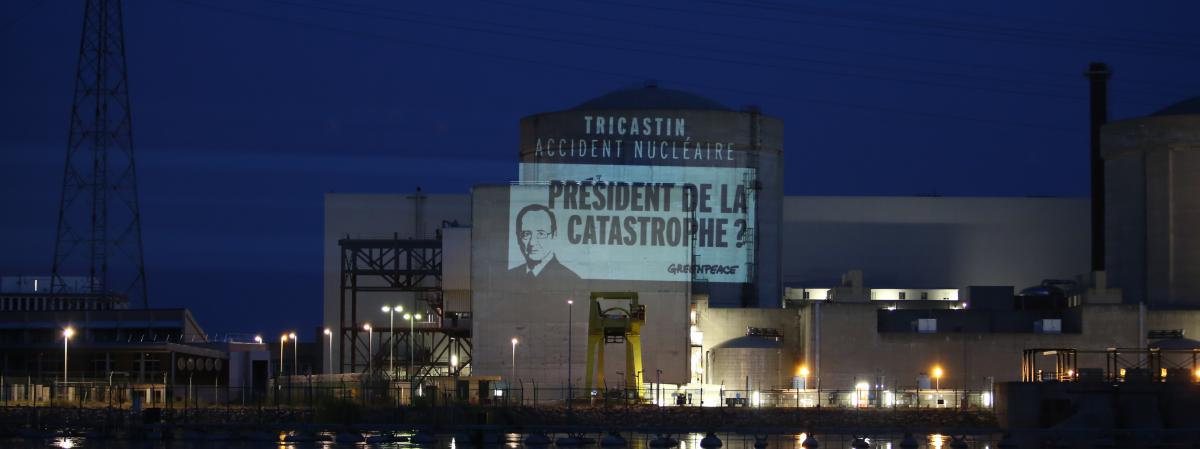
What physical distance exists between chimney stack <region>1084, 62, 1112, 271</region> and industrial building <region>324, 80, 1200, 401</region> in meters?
0.67

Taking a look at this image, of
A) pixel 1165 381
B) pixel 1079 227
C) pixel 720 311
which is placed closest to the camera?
pixel 1165 381

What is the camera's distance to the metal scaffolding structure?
10275 centimetres

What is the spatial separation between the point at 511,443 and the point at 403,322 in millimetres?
42856

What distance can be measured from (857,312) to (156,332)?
34.0 m

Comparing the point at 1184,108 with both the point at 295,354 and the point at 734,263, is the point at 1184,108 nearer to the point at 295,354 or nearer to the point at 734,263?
the point at 734,263

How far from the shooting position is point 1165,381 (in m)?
74.4

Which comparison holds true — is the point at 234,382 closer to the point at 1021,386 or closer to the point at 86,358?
the point at 86,358

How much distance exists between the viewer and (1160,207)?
320 ft

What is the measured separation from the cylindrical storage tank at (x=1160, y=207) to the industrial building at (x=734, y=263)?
0.34 ft

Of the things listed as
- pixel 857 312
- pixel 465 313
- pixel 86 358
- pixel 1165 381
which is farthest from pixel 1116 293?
pixel 86 358

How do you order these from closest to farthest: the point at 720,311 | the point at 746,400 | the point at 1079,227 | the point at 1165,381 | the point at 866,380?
the point at 1165,381 < the point at 746,400 < the point at 866,380 < the point at 720,311 < the point at 1079,227

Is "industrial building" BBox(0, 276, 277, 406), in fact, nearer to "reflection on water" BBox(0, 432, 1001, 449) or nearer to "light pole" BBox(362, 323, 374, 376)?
"light pole" BBox(362, 323, 374, 376)

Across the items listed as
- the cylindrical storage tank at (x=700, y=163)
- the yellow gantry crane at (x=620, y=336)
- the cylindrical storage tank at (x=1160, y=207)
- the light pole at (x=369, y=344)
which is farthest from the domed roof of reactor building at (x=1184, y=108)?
the light pole at (x=369, y=344)

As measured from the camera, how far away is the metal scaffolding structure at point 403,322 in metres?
103
